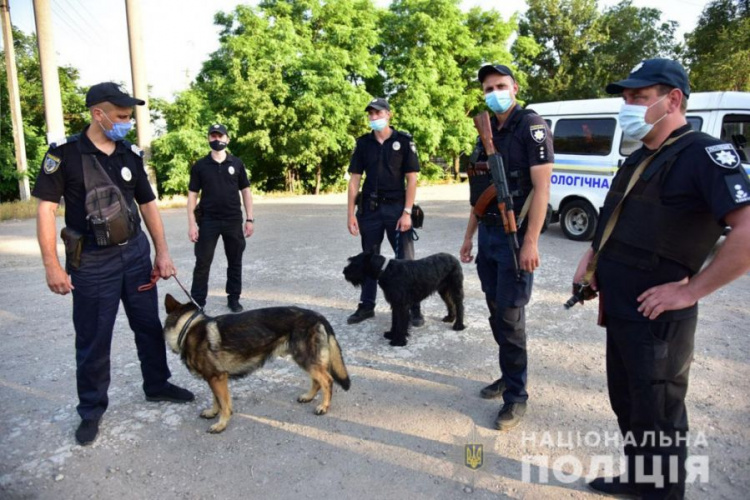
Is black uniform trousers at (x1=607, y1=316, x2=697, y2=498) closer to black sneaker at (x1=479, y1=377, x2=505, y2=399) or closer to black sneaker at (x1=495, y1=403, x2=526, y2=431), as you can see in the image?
black sneaker at (x1=495, y1=403, x2=526, y2=431)

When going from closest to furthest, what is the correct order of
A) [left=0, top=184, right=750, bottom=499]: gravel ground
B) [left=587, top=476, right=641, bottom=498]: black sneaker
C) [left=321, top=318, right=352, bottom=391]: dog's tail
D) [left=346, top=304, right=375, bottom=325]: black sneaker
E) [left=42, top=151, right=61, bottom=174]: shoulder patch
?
[left=587, top=476, right=641, bottom=498]: black sneaker → [left=0, top=184, right=750, bottom=499]: gravel ground → [left=42, top=151, right=61, bottom=174]: shoulder patch → [left=321, top=318, right=352, bottom=391]: dog's tail → [left=346, top=304, right=375, bottom=325]: black sneaker

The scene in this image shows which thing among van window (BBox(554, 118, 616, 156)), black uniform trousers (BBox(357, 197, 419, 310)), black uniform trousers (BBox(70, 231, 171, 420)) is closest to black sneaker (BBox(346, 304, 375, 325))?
black uniform trousers (BBox(357, 197, 419, 310))

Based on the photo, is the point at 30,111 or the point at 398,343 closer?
the point at 398,343

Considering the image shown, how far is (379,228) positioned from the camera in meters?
4.93

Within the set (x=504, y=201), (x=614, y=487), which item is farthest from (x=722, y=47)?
(x=614, y=487)

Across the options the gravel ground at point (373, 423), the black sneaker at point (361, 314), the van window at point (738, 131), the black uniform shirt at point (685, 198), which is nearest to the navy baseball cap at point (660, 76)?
the black uniform shirt at point (685, 198)

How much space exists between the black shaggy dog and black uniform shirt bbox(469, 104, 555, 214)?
1.49 metres

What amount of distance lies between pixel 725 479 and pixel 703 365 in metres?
1.64

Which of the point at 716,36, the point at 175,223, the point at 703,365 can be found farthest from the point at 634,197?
the point at 716,36

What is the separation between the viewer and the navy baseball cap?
193 centimetres

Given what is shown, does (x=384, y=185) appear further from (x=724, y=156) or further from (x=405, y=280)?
(x=724, y=156)

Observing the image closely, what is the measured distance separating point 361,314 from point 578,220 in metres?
5.75

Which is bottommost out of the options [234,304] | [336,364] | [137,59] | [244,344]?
[234,304]

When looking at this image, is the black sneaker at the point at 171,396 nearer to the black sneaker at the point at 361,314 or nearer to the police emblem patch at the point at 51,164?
the police emblem patch at the point at 51,164
